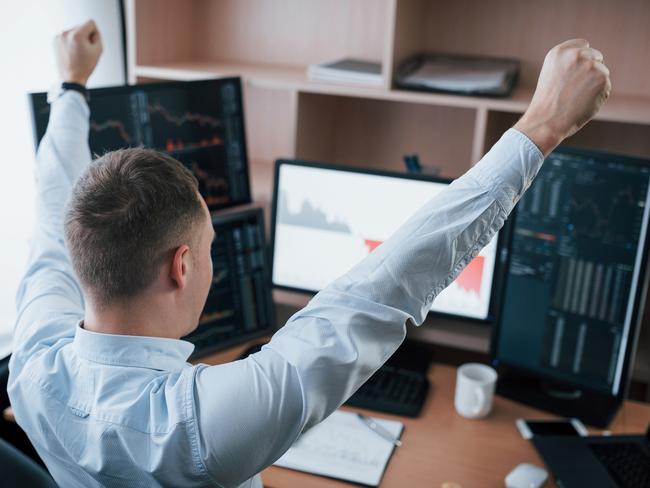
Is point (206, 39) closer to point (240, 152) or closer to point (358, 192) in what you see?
point (240, 152)

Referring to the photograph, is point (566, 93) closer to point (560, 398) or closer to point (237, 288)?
point (560, 398)

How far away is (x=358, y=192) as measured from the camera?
1.71m

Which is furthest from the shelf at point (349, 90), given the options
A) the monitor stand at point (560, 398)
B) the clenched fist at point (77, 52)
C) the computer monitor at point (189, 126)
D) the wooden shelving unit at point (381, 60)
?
the monitor stand at point (560, 398)

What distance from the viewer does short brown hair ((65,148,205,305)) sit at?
90cm

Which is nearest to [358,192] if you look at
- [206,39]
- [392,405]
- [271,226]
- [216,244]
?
[271,226]

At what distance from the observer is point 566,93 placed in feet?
2.70

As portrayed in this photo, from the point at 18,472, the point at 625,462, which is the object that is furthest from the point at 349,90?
the point at 18,472

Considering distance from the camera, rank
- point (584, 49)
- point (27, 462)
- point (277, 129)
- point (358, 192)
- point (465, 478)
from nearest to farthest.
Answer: point (584, 49) → point (27, 462) → point (465, 478) → point (358, 192) → point (277, 129)

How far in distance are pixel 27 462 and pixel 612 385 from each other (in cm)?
114

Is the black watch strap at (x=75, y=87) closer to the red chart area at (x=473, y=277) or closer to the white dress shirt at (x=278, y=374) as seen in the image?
the white dress shirt at (x=278, y=374)

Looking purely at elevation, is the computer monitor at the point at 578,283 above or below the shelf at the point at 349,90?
below

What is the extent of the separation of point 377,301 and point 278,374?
0.14 m

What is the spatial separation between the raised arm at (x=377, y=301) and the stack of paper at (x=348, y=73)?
0.94 metres

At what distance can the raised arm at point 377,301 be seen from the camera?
0.82m
